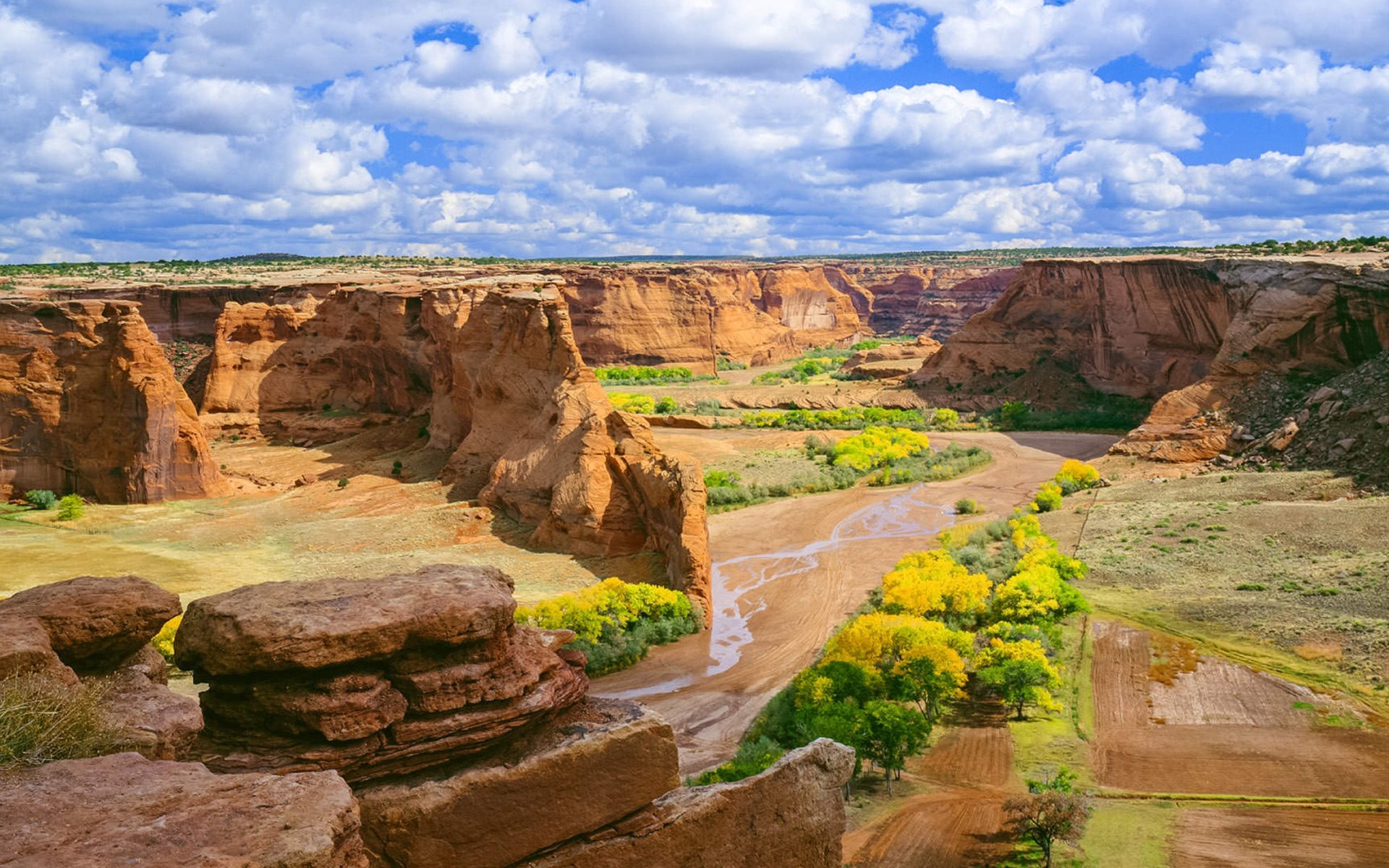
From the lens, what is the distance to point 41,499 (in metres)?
32.5

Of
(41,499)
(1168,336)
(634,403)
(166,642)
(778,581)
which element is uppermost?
(1168,336)

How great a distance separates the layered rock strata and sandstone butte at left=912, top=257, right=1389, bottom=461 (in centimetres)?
4318

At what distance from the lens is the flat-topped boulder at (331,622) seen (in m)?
7.36

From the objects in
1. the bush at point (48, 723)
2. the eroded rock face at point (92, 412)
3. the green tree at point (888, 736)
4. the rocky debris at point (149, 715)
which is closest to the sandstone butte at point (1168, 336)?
the green tree at point (888, 736)

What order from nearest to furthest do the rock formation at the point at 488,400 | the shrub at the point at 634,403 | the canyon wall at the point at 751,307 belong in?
the rock formation at the point at 488,400, the shrub at the point at 634,403, the canyon wall at the point at 751,307

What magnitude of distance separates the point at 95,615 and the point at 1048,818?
1198cm

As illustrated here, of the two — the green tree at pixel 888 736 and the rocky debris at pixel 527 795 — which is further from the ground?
the rocky debris at pixel 527 795

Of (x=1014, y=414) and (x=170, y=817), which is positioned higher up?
(x=170, y=817)

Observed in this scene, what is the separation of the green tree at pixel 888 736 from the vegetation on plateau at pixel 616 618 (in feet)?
20.6

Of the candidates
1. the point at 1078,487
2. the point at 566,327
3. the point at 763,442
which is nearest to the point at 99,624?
the point at 566,327

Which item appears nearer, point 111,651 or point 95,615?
point 95,615

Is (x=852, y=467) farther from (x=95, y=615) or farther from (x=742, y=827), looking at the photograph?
(x=95, y=615)

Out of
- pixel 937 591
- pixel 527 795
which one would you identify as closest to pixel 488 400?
pixel 937 591

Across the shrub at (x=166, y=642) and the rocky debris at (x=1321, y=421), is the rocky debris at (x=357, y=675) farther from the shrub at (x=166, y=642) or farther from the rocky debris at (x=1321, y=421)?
the rocky debris at (x=1321, y=421)
